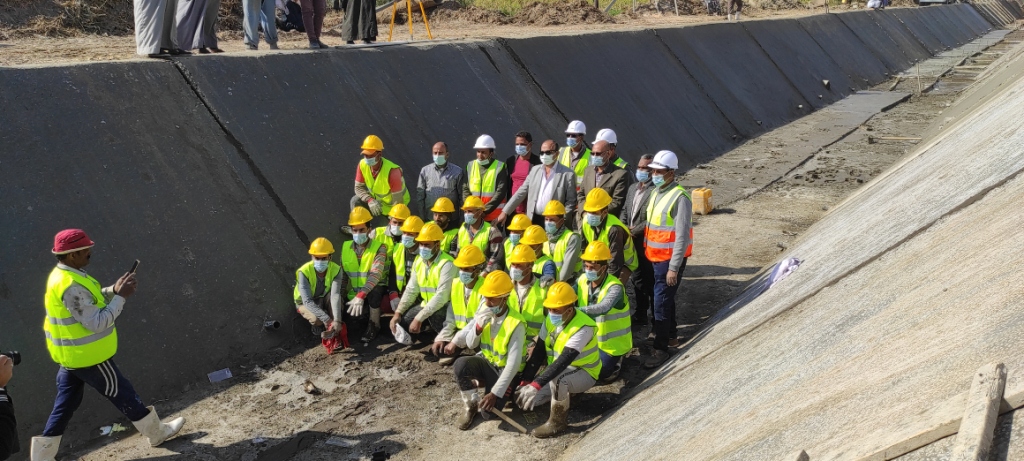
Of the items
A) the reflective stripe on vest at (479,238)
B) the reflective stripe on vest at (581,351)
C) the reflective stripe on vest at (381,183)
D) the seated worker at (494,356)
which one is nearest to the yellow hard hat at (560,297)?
the reflective stripe on vest at (581,351)

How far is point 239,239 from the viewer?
964cm

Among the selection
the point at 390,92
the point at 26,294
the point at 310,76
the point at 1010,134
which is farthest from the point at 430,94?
the point at 1010,134

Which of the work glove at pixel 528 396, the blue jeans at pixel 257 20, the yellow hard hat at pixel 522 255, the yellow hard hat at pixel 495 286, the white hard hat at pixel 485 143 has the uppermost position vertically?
the blue jeans at pixel 257 20

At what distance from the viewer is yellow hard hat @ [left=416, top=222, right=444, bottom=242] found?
8938 mm

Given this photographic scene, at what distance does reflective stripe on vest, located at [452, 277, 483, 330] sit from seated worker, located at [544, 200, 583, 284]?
83cm

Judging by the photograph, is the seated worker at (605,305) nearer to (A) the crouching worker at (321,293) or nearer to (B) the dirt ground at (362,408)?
(B) the dirt ground at (362,408)

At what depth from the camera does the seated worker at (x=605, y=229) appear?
8.58 metres

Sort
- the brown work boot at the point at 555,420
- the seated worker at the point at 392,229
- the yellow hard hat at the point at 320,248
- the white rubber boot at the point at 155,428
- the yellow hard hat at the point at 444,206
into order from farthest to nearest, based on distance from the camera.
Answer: the yellow hard hat at the point at 444,206 → the seated worker at the point at 392,229 → the yellow hard hat at the point at 320,248 → the brown work boot at the point at 555,420 → the white rubber boot at the point at 155,428

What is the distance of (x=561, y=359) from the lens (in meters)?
7.31

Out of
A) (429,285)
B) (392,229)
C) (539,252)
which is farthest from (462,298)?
(392,229)

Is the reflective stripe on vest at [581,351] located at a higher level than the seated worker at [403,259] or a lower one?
lower

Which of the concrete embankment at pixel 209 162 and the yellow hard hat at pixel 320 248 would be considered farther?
the yellow hard hat at pixel 320 248

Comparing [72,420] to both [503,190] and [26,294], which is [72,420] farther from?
[503,190]

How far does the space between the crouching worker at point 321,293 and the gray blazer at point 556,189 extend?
7.59 ft
